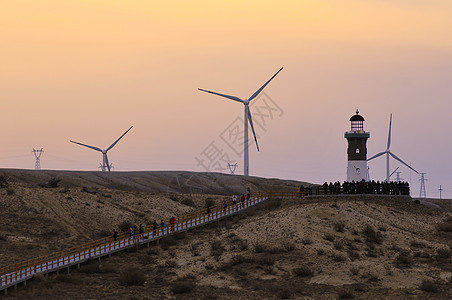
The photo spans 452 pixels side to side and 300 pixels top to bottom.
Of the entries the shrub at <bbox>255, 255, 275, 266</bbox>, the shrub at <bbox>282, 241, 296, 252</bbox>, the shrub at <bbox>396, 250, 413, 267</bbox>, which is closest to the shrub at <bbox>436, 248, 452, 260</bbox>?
the shrub at <bbox>396, 250, 413, 267</bbox>

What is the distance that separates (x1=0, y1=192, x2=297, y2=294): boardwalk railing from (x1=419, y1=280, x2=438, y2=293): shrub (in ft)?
78.1

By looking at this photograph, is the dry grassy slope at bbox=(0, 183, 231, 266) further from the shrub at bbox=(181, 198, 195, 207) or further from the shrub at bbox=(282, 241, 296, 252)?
the shrub at bbox=(282, 241, 296, 252)

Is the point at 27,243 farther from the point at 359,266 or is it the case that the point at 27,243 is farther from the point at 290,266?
the point at 359,266

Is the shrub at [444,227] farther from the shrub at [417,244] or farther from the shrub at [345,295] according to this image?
the shrub at [345,295]

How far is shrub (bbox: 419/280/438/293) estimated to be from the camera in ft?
173

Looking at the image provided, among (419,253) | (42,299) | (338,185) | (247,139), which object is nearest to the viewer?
(42,299)

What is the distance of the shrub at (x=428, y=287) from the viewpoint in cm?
5269

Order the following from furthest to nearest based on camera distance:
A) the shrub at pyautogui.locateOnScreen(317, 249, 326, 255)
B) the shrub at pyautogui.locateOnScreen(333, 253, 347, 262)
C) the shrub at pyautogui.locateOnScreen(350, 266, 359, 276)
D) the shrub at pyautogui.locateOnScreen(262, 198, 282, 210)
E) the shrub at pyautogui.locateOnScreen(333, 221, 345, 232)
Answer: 1. the shrub at pyautogui.locateOnScreen(262, 198, 282, 210)
2. the shrub at pyautogui.locateOnScreen(333, 221, 345, 232)
3. the shrub at pyautogui.locateOnScreen(317, 249, 326, 255)
4. the shrub at pyautogui.locateOnScreen(333, 253, 347, 262)
5. the shrub at pyautogui.locateOnScreen(350, 266, 359, 276)

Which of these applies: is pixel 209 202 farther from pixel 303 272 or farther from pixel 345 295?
pixel 345 295

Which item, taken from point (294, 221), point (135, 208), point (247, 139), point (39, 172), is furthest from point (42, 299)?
point (39, 172)

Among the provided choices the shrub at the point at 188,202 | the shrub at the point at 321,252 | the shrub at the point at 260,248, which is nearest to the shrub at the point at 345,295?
the shrub at the point at 321,252

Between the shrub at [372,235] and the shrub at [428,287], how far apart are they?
10364 millimetres

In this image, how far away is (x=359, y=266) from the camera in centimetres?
5728

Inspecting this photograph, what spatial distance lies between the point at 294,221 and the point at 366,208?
9.26m
